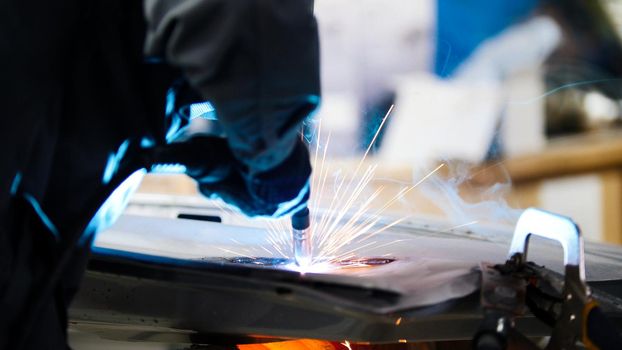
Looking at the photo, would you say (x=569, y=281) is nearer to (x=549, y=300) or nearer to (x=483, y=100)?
(x=549, y=300)

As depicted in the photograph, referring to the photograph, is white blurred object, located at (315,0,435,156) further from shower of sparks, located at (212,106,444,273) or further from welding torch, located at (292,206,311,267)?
welding torch, located at (292,206,311,267)

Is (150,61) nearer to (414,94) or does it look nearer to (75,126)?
(75,126)

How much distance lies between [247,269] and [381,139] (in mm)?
3347

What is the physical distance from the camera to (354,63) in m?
4.29

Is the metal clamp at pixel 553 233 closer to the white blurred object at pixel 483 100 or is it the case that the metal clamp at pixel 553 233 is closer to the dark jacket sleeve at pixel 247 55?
the dark jacket sleeve at pixel 247 55

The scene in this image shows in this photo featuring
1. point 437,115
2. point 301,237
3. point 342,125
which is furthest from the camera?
point 437,115

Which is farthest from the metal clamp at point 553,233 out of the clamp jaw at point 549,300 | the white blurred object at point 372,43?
the white blurred object at point 372,43

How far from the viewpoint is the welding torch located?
1043 mm

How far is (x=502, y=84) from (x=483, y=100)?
30cm

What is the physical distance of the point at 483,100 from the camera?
13.9 ft

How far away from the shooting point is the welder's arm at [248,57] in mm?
668

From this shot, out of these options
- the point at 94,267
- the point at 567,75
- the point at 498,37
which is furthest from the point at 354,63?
the point at 94,267

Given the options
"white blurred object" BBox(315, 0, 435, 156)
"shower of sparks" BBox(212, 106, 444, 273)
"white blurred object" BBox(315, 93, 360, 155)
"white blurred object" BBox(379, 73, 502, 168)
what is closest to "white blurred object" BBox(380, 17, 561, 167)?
"white blurred object" BBox(379, 73, 502, 168)

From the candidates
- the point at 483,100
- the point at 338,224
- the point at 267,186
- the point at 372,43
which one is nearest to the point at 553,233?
the point at 267,186
